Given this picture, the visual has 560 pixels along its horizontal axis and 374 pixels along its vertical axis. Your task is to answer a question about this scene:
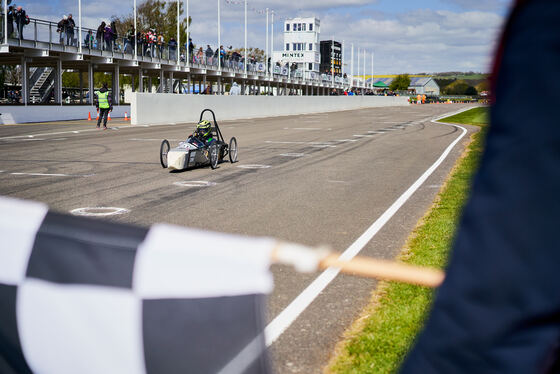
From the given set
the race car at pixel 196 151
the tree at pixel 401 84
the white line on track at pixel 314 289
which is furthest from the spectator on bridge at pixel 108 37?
the tree at pixel 401 84

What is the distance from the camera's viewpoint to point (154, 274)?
70.7 inches

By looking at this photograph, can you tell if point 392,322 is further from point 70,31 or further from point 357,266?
point 70,31

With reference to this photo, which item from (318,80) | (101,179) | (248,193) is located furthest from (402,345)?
(318,80)

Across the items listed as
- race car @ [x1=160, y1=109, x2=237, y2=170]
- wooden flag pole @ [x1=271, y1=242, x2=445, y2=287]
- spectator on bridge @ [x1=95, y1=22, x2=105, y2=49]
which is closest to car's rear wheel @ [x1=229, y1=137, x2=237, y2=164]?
race car @ [x1=160, y1=109, x2=237, y2=170]

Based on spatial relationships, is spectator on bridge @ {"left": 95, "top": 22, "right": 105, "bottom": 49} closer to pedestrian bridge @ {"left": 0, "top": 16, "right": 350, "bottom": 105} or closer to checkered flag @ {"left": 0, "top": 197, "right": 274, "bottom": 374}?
pedestrian bridge @ {"left": 0, "top": 16, "right": 350, "bottom": 105}

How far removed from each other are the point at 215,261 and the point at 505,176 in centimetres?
94

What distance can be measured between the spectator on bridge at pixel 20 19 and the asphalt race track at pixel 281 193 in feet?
51.7

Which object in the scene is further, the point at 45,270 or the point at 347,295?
the point at 347,295

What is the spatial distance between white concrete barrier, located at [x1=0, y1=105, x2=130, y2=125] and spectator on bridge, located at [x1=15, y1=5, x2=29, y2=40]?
3.87 metres

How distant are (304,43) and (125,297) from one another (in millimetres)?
136364

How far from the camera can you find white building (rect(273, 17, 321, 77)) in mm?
132875

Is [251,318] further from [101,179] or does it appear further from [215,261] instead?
[101,179]

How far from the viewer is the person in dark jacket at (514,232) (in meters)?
0.91

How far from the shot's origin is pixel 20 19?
106ft
